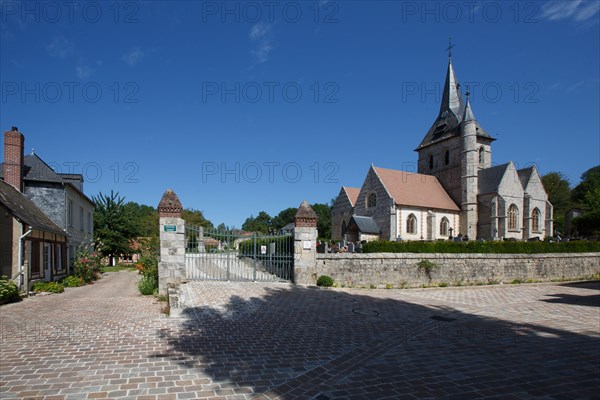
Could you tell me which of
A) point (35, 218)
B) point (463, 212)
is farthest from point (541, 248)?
point (35, 218)

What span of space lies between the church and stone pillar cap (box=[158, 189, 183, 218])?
22.1 metres

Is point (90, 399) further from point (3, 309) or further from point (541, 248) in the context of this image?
point (541, 248)

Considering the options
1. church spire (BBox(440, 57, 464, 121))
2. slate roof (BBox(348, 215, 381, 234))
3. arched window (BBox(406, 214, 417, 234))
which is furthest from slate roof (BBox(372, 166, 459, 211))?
church spire (BBox(440, 57, 464, 121))

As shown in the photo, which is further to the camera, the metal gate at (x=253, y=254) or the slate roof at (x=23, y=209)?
the metal gate at (x=253, y=254)

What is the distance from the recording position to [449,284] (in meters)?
16.6

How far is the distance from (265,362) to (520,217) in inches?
1507

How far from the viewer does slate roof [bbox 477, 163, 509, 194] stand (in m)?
35.9

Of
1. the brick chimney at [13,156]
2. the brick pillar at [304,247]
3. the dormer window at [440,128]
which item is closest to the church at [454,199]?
the dormer window at [440,128]

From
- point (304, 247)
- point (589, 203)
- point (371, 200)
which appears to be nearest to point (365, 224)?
point (371, 200)

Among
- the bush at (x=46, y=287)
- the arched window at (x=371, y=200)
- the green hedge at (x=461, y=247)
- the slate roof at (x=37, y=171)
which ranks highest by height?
the slate roof at (x=37, y=171)

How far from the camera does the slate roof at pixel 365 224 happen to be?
32.6 m

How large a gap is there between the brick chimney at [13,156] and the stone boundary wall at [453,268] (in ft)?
45.7

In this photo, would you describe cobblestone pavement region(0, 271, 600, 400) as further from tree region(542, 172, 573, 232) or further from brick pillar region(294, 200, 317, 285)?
tree region(542, 172, 573, 232)

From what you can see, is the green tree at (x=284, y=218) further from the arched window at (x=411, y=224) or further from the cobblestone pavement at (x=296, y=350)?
the cobblestone pavement at (x=296, y=350)
